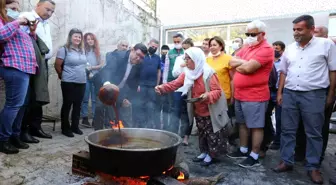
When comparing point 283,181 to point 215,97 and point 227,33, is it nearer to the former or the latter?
point 215,97

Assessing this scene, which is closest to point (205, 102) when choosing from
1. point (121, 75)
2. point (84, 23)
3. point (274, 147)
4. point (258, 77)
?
point (258, 77)

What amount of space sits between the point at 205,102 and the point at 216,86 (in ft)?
0.93

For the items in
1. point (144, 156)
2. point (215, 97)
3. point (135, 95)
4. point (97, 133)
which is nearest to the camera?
point (144, 156)

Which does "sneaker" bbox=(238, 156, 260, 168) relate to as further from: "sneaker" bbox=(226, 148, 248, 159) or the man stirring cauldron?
the man stirring cauldron

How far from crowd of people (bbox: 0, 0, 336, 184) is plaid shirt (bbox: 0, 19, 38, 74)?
0.04ft

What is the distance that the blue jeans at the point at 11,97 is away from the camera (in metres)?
3.73

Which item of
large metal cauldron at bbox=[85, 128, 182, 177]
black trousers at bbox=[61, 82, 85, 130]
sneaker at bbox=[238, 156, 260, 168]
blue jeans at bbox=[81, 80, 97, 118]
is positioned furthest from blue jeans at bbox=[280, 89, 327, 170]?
blue jeans at bbox=[81, 80, 97, 118]

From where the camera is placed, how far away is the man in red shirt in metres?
3.87

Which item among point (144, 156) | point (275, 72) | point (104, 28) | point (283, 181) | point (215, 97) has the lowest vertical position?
point (283, 181)

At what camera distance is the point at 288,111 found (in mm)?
3799

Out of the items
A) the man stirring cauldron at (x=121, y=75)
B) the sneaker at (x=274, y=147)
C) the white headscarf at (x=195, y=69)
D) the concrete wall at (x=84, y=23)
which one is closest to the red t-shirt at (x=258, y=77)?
the white headscarf at (x=195, y=69)

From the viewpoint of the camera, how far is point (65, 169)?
11.5 ft

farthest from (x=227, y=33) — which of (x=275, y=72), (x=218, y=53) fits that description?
(x=218, y=53)

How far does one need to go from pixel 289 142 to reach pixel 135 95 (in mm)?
3025
